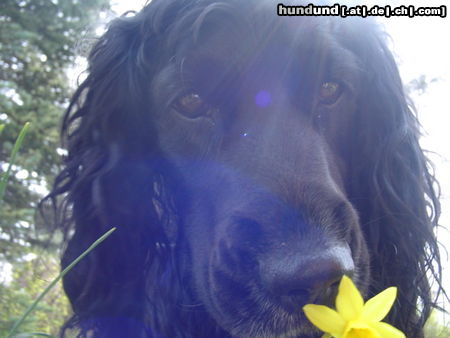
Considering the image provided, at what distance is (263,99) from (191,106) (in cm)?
34

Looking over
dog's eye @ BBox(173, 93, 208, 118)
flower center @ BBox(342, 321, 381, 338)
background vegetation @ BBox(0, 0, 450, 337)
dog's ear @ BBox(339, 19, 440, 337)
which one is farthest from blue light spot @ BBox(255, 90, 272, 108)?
background vegetation @ BBox(0, 0, 450, 337)

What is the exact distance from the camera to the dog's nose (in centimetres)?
148

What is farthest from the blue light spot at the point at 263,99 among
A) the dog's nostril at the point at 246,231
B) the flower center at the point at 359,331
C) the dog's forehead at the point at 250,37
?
the flower center at the point at 359,331

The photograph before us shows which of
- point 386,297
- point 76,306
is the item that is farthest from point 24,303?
point 386,297

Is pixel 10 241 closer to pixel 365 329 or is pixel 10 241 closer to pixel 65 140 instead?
pixel 65 140

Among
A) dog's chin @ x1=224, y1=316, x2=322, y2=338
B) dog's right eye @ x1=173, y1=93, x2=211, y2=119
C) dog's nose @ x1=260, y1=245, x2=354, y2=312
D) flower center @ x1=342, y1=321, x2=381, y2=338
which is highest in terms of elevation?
dog's right eye @ x1=173, y1=93, x2=211, y2=119

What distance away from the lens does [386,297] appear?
46.0 inches

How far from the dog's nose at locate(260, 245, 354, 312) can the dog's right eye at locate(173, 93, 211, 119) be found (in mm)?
876

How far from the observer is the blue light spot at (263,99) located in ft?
7.11

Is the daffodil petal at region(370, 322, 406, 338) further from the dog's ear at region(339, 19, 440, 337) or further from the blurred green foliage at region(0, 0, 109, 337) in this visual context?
the blurred green foliage at region(0, 0, 109, 337)

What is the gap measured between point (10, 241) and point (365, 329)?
7.08 metres

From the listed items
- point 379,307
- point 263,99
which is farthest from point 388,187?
point 379,307

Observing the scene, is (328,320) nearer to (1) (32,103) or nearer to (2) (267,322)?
(2) (267,322)

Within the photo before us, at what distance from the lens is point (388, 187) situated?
266 centimetres
